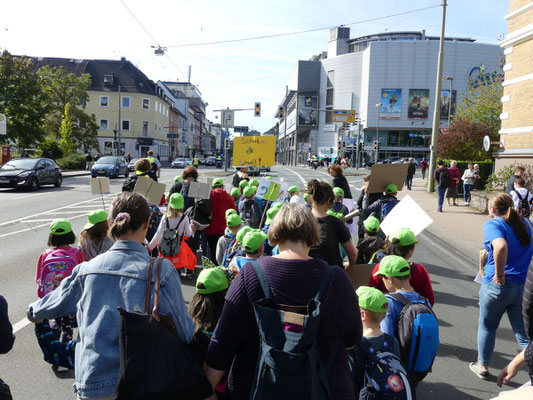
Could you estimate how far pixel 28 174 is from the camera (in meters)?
21.9

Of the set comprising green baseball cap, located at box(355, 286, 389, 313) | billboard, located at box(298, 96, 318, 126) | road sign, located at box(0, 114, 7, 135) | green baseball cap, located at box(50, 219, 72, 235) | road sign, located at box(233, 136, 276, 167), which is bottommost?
green baseball cap, located at box(355, 286, 389, 313)

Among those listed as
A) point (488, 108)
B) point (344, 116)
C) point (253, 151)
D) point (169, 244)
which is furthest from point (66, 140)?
point (344, 116)

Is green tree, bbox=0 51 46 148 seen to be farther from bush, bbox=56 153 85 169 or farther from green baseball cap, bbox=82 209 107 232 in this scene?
green baseball cap, bbox=82 209 107 232

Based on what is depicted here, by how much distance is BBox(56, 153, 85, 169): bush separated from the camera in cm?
3797

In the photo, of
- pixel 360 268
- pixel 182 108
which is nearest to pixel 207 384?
pixel 360 268

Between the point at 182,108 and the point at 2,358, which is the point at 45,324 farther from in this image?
the point at 182,108

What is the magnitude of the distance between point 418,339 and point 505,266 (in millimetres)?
1815

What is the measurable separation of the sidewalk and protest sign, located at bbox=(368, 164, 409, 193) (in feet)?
11.3

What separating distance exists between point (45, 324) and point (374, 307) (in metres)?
2.02

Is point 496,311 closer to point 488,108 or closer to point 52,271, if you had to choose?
point 52,271

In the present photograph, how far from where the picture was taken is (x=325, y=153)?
269ft

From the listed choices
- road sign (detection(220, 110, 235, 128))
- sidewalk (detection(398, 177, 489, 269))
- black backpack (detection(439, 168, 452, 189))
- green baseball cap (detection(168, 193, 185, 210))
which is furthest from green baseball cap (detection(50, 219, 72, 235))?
road sign (detection(220, 110, 235, 128))

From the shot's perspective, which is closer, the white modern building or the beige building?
the beige building

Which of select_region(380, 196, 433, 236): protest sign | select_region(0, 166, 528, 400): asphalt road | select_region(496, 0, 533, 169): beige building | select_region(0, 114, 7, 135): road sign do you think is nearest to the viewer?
select_region(0, 166, 528, 400): asphalt road
